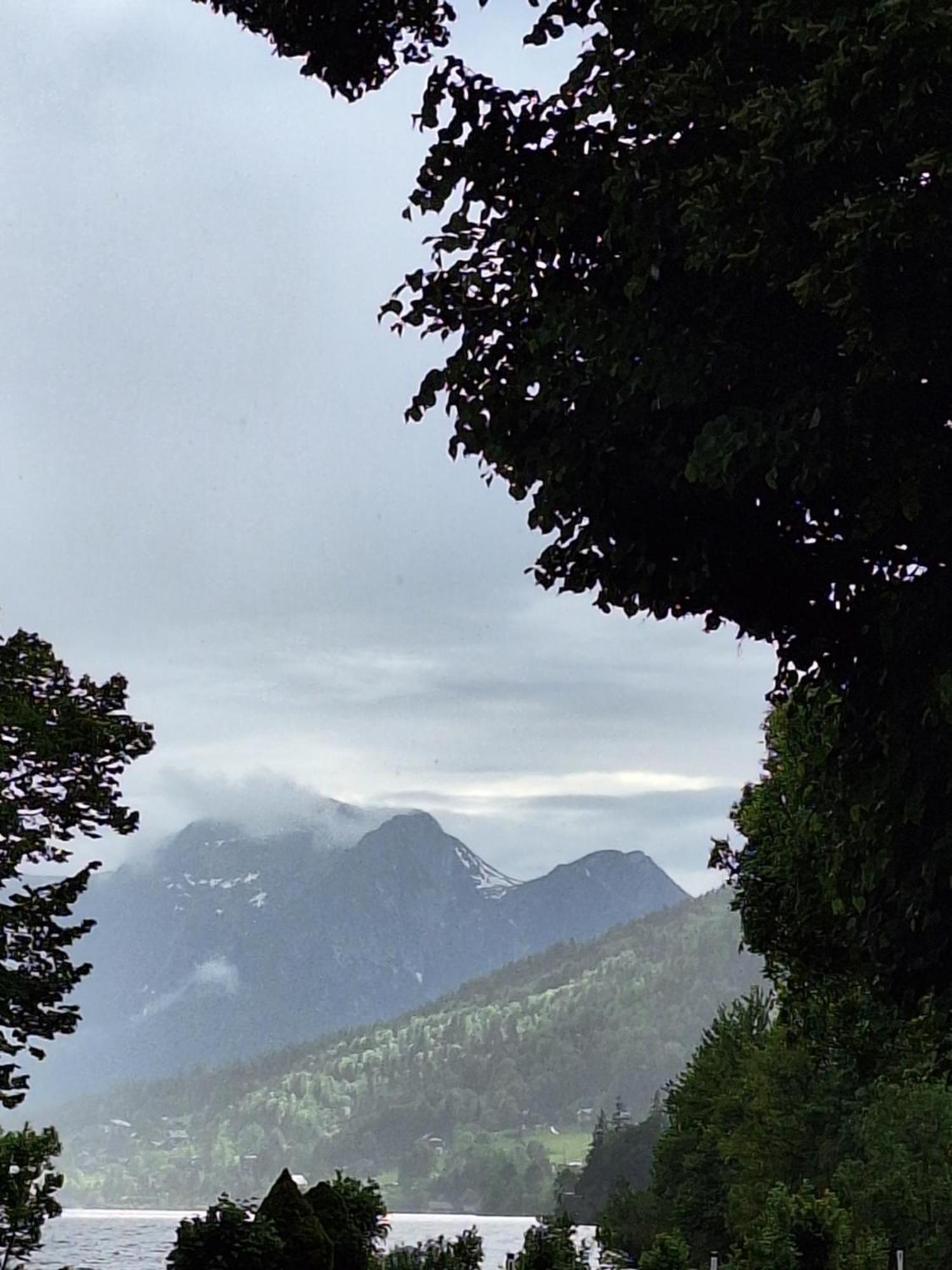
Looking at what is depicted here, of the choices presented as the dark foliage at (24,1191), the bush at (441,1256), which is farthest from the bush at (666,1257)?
the dark foliage at (24,1191)

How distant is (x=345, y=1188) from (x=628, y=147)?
1607cm

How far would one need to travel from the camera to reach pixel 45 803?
2098cm

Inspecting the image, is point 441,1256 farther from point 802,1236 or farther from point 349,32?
point 349,32

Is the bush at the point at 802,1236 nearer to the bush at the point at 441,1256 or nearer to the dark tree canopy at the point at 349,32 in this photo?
the bush at the point at 441,1256

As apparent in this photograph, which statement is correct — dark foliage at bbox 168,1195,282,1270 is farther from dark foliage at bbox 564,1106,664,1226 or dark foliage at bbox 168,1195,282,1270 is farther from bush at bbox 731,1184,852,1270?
dark foliage at bbox 564,1106,664,1226

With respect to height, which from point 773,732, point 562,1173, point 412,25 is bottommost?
point 562,1173

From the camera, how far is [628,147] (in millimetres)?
10180

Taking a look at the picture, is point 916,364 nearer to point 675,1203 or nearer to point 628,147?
point 628,147

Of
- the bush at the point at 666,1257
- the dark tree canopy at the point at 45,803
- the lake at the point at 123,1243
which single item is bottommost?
the lake at the point at 123,1243

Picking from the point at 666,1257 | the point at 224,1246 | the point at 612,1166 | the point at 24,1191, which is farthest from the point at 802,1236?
the point at 612,1166

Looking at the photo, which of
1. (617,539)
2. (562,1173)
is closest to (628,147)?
(617,539)

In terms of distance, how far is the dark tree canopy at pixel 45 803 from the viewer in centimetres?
2030

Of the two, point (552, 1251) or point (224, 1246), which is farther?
point (552, 1251)

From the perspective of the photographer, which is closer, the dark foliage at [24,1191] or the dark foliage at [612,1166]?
the dark foliage at [24,1191]
